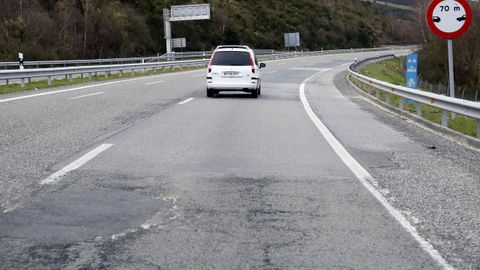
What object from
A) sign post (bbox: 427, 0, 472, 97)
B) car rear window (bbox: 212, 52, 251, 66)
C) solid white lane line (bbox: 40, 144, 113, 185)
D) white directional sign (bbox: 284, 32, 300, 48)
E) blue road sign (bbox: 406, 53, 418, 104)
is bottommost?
solid white lane line (bbox: 40, 144, 113, 185)

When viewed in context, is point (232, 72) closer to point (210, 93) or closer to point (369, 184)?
point (210, 93)

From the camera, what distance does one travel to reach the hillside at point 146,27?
165 feet

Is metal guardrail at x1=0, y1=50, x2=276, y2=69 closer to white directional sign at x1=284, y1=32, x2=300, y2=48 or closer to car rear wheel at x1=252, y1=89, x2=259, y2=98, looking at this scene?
white directional sign at x1=284, y1=32, x2=300, y2=48

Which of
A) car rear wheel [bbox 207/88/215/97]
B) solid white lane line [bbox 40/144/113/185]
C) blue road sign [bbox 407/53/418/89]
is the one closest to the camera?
solid white lane line [bbox 40/144/113/185]

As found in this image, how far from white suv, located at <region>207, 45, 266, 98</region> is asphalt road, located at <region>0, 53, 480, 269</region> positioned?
729 centimetres

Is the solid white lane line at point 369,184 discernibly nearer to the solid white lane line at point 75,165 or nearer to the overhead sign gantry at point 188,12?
the solid white lane line at point 75,165

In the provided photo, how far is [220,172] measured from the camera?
7.14 meters

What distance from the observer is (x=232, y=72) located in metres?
18.8

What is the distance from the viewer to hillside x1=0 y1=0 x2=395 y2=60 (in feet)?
165

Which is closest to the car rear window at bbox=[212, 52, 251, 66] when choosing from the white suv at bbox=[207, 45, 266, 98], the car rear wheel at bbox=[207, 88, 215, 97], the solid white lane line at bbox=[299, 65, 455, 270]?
the white suv at bbox=[207, 45, 266, 98]

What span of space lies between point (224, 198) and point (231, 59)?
1363cm

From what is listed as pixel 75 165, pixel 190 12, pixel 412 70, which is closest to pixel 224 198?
pixel 75 165

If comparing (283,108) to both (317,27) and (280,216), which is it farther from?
(317,27)

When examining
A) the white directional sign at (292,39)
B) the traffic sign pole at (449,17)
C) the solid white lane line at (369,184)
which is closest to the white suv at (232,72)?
the solid white lane line at (369,184)
